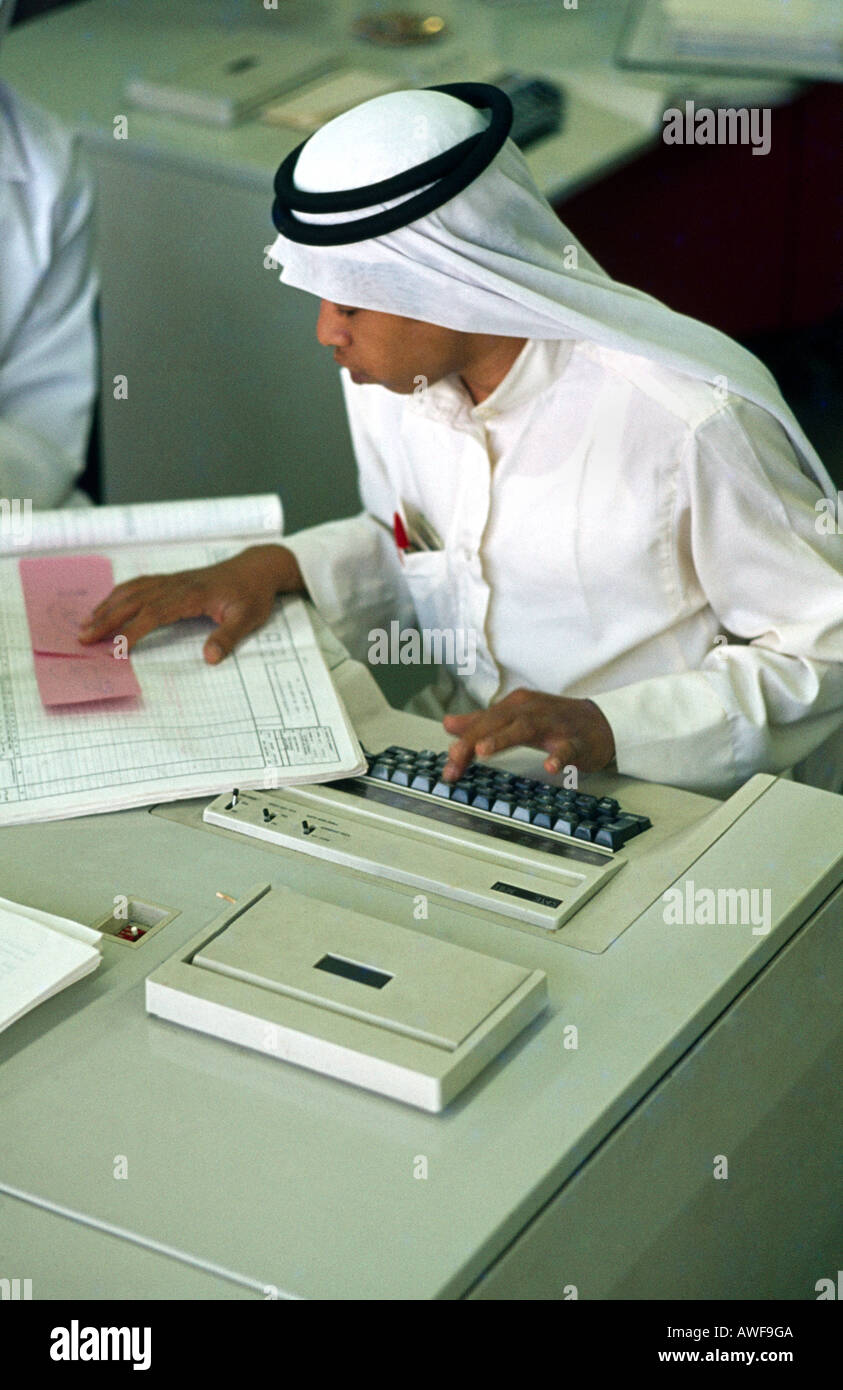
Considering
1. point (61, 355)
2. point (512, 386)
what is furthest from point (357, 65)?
point (512, 386)

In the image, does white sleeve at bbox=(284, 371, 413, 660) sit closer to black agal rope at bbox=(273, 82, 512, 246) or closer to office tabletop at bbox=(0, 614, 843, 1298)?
black agal rope at bbox=(273, 82, 512, 246)

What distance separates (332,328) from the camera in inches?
60.5

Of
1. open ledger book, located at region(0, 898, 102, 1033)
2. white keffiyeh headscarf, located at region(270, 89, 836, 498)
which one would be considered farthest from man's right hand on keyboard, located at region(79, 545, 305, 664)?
open ledger book, located at region(0, 898, 102, 1033)

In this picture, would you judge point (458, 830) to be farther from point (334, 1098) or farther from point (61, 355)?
point (61, 355)

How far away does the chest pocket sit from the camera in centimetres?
174

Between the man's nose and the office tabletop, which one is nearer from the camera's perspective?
the office tabletop

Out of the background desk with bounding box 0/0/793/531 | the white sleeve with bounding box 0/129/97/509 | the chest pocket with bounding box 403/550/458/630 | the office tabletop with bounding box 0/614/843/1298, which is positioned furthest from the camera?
the background desk with bounding box 0/0/793/531

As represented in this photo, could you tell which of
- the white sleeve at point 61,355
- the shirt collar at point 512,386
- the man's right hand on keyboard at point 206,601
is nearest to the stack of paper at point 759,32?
the white sleeve at point 61,355

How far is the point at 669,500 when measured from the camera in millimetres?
1535

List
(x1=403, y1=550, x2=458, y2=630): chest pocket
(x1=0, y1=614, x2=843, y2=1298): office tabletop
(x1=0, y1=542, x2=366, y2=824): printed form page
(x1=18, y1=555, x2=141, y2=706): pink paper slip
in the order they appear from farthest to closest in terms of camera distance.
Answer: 1. (x1=403, y1=550, x2=458, y2=630): chest pocket
2. (x1=18, y1=555, x2=141, y2=706): pink paper slip
3. (x1=0, y1=542, x2=366, y2=824): printed form page
4. (x1=0, y1=614, x2=843, y2=1298): office tabletop

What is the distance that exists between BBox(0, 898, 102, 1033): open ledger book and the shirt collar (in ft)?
2.32

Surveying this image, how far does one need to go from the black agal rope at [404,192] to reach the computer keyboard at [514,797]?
0.46 m
